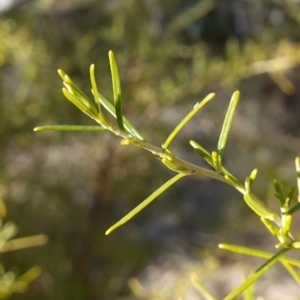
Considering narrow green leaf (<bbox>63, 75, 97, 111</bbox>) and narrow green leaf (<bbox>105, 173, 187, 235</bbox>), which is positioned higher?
narrow green leaf (<bbox>63, 75, 97, 111</bbox>)

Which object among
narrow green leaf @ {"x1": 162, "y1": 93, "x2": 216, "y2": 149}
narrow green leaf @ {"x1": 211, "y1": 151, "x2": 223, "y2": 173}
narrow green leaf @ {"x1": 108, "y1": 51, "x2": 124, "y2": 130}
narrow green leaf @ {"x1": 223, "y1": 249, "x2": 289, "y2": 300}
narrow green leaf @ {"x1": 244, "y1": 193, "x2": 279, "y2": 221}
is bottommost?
narrow green leaf @ {"x1": 223, "y1": 249, "x2": 289, "y2": 300}

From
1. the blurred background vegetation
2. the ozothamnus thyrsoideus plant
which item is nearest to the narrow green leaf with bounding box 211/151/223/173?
the ozothamnus thyrsoideus plant

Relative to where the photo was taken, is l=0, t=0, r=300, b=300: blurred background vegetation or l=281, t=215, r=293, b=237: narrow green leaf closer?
l=281, t=215, r=293, b=237: narrow green leaf

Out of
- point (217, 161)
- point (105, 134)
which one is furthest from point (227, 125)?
point (105, 134)

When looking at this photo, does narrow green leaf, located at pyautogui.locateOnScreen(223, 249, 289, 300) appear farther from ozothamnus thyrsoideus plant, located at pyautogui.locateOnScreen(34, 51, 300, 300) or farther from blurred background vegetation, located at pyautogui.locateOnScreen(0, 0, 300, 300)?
blurred background vegetation, located at pyautogui.locateOnScreen(0, 0, 300, 300)

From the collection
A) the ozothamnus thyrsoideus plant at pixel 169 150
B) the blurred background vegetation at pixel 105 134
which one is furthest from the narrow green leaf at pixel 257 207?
the blurred background vegetation at pixel 105 134

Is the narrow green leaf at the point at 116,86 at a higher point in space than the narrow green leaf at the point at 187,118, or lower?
higher

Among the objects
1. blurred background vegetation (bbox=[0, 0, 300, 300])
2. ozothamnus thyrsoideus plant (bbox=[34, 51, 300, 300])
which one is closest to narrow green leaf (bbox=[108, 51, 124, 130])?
ozothamnus thyrsoideus plant (bbox=[34, 51, 300, 300])

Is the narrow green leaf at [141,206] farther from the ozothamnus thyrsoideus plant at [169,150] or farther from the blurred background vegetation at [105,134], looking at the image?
the blurred background vegetation at [105,134]

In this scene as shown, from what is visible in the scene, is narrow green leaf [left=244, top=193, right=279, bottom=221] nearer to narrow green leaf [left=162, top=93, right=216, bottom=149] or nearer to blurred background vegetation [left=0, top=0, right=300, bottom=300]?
narrow green leaf [left=162, top=93, right=216, bottom=149]
